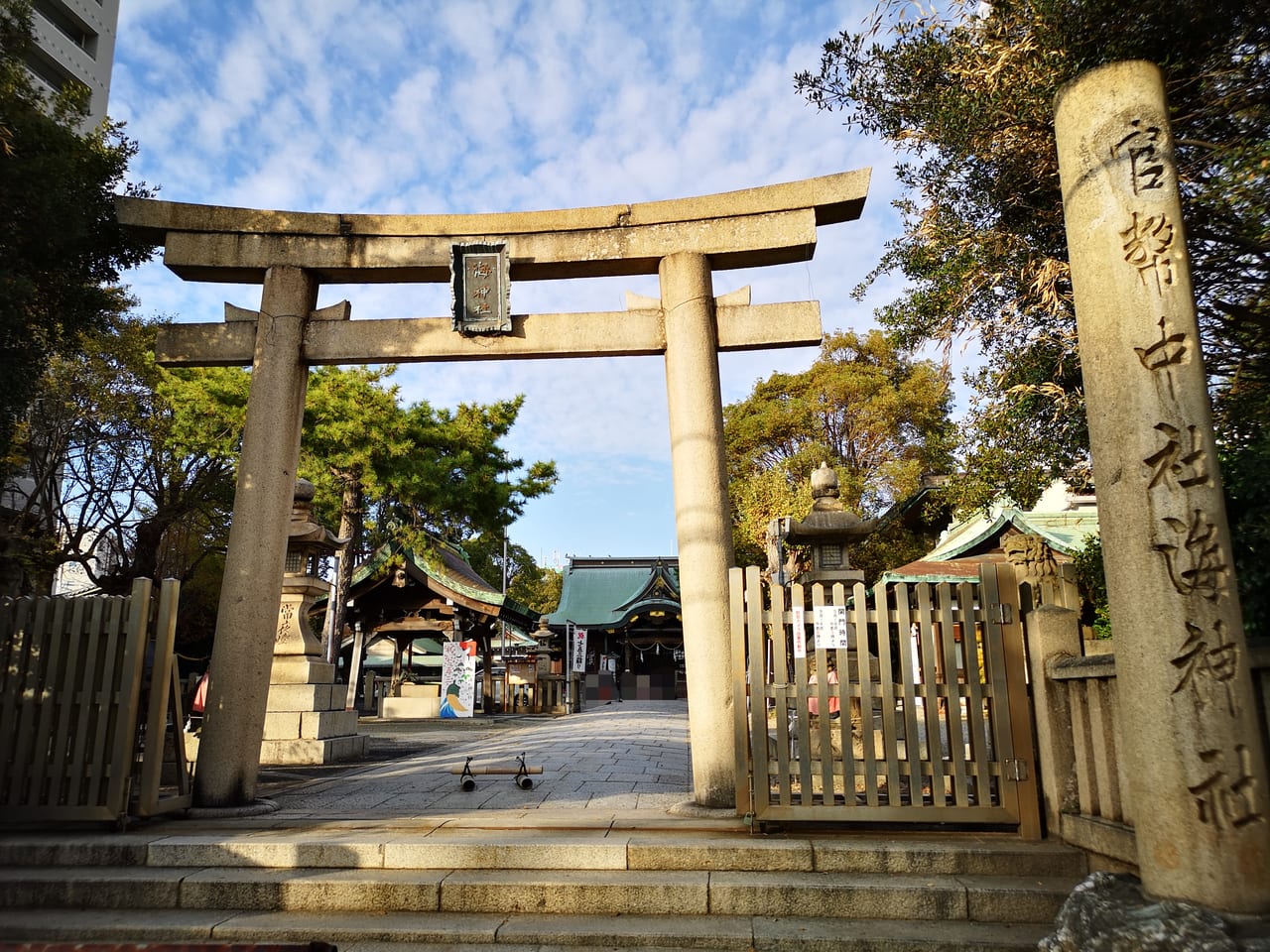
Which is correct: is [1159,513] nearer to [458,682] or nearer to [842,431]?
[458,682]

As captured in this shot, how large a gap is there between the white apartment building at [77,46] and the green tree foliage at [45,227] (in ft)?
77.6

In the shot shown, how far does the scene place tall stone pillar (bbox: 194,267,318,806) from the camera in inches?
245

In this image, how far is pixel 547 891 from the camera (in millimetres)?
4305

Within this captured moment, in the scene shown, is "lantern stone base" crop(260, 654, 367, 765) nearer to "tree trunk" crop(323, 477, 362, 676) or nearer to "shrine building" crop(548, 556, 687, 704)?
"tree trunk" crop(323, 477, 362, 676)

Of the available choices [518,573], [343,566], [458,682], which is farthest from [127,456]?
[518,573]

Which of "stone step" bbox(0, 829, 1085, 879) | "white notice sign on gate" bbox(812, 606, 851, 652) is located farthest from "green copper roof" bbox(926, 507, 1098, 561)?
"stone step" bbox(0, 829, 1085, 879)

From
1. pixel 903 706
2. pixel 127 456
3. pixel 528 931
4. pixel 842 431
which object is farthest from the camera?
pixel 842 431

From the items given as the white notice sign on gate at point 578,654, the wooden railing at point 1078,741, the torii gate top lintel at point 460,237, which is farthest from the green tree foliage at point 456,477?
the wooden railing at point 1078,741

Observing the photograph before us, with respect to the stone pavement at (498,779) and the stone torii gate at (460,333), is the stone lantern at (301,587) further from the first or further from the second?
the stone torii gate at (460,333)

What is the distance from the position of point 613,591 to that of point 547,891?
116 ft

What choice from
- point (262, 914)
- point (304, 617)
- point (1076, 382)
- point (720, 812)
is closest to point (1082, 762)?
point (720, 812)

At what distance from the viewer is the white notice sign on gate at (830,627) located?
16.1ft

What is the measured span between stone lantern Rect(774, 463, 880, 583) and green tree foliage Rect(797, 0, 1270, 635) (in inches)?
79.9

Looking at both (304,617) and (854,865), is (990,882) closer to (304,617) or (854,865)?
(854,865)
